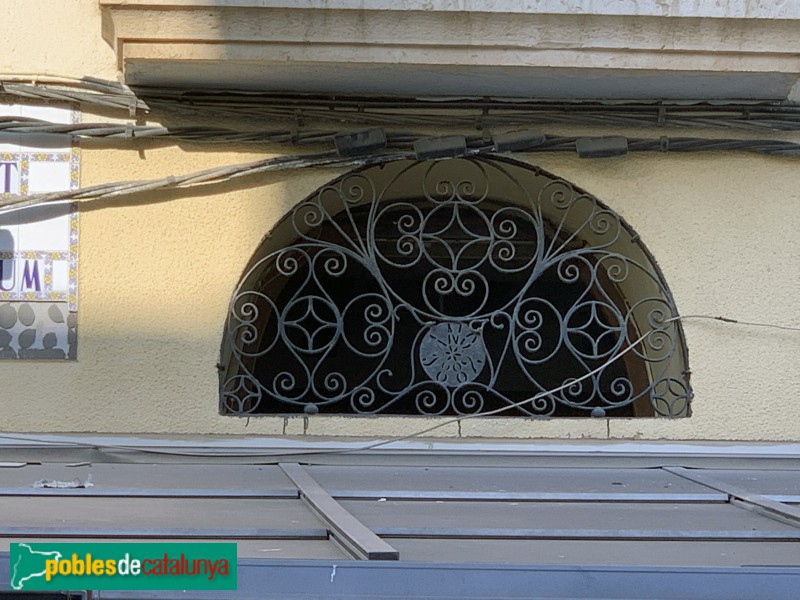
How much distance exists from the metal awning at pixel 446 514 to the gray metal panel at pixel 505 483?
0.01 m

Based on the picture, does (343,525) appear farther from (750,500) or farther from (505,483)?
(750,500)

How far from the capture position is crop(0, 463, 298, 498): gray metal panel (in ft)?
12.1

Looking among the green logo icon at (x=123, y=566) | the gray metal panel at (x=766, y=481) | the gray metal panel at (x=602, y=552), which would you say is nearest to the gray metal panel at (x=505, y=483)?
the gray metal panel at (x=766, y=481)

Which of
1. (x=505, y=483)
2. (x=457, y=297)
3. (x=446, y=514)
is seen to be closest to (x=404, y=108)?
(x=505, y=483)

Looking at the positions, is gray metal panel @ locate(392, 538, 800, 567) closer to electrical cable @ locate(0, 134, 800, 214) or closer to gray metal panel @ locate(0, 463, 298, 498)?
gray metal panel @ locate(0, 463, 298, 498)

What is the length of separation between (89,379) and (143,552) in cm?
228

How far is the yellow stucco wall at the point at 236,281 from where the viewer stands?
4.66 meters

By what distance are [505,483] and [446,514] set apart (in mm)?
766

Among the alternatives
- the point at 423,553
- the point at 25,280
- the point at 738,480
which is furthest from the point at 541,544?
the point at 25,280

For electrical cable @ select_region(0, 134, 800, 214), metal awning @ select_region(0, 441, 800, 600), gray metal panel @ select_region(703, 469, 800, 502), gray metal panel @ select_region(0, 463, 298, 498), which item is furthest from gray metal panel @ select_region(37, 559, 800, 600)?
electrical cable @ select_region(0, 134, 800, 214)

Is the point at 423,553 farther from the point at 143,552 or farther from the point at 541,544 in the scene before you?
the point at 143,552

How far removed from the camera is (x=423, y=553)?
2.69m

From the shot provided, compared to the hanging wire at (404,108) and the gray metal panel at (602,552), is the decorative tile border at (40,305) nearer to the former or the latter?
the hanging wire at (404,108)

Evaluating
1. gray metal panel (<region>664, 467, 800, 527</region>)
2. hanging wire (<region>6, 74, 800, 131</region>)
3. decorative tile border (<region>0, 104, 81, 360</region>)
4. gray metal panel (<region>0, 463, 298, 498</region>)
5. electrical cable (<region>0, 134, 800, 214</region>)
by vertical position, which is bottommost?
gray metal panel (<region>0, 463, 298, 498</region>)
